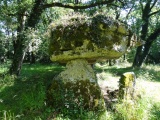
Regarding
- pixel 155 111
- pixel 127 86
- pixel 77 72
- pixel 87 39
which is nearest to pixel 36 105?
pixel 77 72

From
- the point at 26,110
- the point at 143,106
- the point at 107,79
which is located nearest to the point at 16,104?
the point at 26,110

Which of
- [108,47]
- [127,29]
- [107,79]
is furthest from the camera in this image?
[107,79]

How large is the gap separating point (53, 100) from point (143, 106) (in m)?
2.82

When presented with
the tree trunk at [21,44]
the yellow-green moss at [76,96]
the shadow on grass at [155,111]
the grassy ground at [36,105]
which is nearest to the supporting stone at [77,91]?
the yellow-green moss at [76,96]

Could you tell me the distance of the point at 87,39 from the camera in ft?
27.1

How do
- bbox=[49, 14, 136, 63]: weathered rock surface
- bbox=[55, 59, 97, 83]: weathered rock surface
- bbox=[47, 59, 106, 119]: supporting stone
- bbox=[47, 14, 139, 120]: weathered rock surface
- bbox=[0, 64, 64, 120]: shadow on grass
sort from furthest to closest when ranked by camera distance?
1. bbox=[55, 59, 97, 83]: weathered rock surface
2. bbox=[49, 14, 136, 63]: weathered rock surface
3. bbox=[47, 14, 139, 120]: weathered rock surface
4. bbox=[47, 59, 106, 119]: supporting stone
5. bbox=[0, 64, 64, 120]: shadow on grass

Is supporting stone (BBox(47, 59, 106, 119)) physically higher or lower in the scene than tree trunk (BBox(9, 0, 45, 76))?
lower

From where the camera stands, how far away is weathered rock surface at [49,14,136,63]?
27.0 ft

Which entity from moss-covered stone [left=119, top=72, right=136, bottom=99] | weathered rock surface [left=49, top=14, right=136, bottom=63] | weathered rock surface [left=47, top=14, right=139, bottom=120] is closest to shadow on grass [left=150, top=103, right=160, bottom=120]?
moss-covered stone [left=119, top=72, right=136, bottom=99]

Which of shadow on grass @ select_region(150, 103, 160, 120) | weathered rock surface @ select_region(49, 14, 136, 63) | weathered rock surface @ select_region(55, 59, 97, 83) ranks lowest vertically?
shadow on grass @ select_region(150, 103, 160, 120)

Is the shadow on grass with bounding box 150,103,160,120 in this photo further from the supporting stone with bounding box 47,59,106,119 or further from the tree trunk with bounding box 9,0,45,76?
the tree trunk with bounding box 9,0,45,76

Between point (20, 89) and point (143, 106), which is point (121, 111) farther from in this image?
point (20, 89)

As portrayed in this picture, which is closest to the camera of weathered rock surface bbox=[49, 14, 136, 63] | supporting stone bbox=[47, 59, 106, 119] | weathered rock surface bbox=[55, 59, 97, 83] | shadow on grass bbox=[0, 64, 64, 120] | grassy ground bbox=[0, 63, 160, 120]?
grassy ground bbox=[0, 63, 160, 120]

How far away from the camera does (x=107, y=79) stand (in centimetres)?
1231
